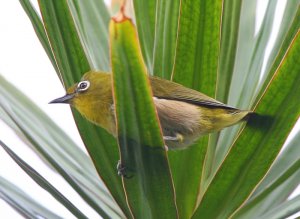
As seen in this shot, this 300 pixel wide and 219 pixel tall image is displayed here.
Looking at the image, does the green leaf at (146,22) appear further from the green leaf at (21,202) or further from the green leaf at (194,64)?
the green leaf at (21,202)

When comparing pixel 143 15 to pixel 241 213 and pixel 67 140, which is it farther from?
pixel 241 213

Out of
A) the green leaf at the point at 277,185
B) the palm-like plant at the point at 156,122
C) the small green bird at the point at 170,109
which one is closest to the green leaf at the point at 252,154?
the palm-like plant at the point at 156,122

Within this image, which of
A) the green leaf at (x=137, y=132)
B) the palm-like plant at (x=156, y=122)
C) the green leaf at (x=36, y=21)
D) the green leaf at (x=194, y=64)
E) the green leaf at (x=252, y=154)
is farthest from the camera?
the green leaf at (x=36, y=21)

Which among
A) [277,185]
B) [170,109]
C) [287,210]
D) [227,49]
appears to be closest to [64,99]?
[170,109]

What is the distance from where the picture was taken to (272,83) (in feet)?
5.60

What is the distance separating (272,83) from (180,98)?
87 cm

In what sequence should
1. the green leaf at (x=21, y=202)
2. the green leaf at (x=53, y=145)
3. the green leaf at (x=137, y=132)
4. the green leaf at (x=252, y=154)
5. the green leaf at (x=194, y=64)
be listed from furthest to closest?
the green leaf at (x=53, y=145), the green leaf at (x=21, y=202), the green leaf at (x=194, y=64), the green leaf at (x=252, y=154), the green leaf at (x=137, y=132)

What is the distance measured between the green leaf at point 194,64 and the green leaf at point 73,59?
259mm

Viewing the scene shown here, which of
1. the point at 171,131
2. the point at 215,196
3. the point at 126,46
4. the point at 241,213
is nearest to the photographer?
the point at 126,46

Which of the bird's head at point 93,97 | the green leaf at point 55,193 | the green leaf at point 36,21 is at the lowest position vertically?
the bird's head at point 93,97

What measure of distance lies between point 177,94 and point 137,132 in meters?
1.02

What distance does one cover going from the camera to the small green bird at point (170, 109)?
2452 mm

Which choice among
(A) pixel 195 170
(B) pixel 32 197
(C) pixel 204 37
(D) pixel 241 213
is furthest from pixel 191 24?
(B) pixel 32 197

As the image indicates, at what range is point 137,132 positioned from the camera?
4.95ft
